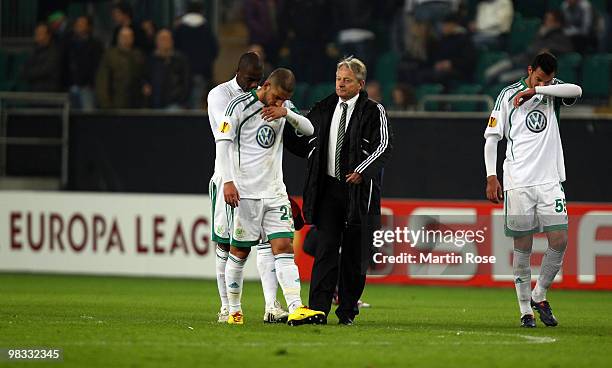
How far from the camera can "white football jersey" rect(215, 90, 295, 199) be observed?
35.6 ft

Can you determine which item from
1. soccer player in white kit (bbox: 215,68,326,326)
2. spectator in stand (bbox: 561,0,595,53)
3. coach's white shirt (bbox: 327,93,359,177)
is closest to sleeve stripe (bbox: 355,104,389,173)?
coach's white shirt (bbox: 327,93,359,177)

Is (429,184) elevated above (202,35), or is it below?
below

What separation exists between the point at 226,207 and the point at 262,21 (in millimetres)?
10453

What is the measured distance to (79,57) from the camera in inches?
850

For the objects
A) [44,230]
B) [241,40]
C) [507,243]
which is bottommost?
[44,230]

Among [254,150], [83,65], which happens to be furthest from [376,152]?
[83,65]

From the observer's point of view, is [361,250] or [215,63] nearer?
[361,250]

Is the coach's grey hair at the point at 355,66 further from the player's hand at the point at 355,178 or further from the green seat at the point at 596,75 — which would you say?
the green seat at the point at 596,75

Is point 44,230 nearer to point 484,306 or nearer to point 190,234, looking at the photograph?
point 190,234

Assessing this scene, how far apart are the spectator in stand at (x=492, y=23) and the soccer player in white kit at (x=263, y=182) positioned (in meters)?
9.39

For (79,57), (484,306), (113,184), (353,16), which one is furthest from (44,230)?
(484,306)

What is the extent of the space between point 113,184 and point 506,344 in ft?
40.9

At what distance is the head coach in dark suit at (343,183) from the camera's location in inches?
436

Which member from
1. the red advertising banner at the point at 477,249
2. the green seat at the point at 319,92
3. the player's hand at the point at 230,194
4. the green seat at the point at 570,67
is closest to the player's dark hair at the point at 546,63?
the red advertising banner at the point at 477,249
